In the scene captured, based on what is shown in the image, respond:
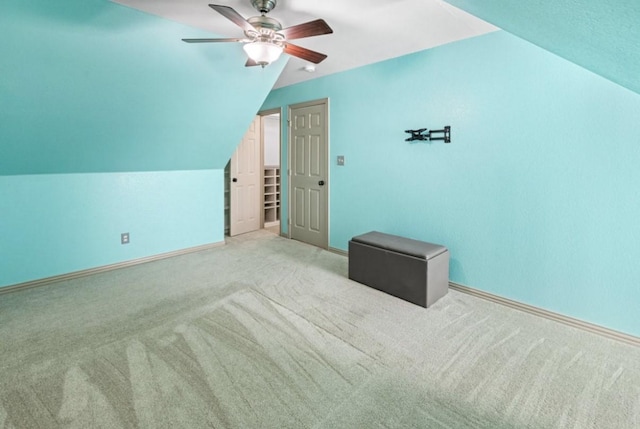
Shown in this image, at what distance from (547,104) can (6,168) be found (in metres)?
4.76

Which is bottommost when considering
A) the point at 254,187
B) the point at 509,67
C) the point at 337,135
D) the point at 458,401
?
the point at 458,401

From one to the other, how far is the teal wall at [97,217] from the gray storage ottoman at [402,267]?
237 centimetres

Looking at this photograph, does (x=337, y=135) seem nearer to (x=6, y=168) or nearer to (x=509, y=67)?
(x=509, y=67)

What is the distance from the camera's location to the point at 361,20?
8.46ft

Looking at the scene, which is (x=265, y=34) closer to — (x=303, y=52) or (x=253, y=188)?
(x=303, y=52)

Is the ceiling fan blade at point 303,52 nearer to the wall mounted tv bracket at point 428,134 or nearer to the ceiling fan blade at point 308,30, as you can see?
the ceiling fan blade at point 308,30

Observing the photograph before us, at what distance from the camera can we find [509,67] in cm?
268

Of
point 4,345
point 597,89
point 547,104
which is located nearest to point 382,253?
point 547,104

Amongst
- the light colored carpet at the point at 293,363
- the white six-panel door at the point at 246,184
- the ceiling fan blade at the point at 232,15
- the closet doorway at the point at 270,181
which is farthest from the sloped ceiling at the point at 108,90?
the closet doorway at the point at 270,181

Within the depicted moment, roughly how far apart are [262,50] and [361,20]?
3.03 ft

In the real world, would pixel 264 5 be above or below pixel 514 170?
above

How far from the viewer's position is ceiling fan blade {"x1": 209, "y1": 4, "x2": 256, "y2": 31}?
181 centimetres

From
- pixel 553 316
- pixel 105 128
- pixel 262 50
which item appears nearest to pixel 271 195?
pixel 105 128

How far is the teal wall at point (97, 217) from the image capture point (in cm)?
305
